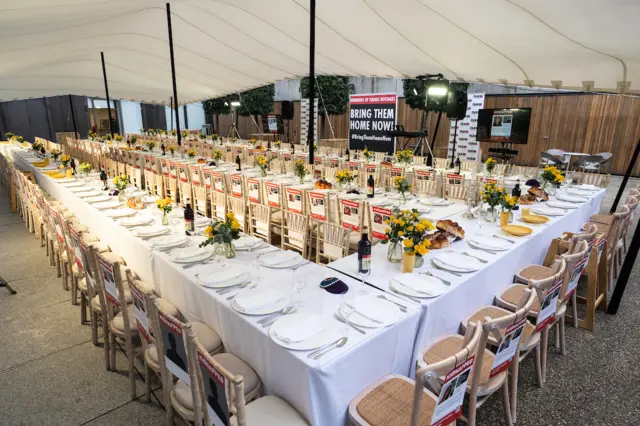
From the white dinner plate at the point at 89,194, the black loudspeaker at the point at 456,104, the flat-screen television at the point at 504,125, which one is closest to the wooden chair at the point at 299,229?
the white dinner plate at the point at 89,194

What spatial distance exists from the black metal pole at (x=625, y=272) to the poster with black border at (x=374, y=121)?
7718 mm

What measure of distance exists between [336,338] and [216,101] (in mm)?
20013

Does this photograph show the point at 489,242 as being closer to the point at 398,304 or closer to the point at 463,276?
the point at 463,276

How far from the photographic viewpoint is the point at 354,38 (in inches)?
301

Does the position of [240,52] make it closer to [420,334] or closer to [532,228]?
[532,228]

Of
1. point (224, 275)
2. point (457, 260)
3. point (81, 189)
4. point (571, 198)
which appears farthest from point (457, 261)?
point (81, 189)

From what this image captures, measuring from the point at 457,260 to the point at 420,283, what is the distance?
1.77 ft

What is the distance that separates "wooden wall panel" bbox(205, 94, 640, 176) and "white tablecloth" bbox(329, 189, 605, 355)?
1129cm

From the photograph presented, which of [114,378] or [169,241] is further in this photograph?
[169,241]

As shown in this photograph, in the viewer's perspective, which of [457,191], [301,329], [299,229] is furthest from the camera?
[457,191]

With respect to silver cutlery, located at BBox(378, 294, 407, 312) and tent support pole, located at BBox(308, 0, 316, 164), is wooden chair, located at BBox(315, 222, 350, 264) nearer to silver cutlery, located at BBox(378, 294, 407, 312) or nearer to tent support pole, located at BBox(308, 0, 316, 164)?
silver cutlery, located at BBox(378, 294, 407, 312)

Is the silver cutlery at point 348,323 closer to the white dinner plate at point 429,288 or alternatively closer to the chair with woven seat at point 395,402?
the chair with woven seat at point 395,402

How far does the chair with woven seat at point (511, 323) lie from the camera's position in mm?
1733

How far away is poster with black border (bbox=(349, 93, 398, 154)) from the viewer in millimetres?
10947
